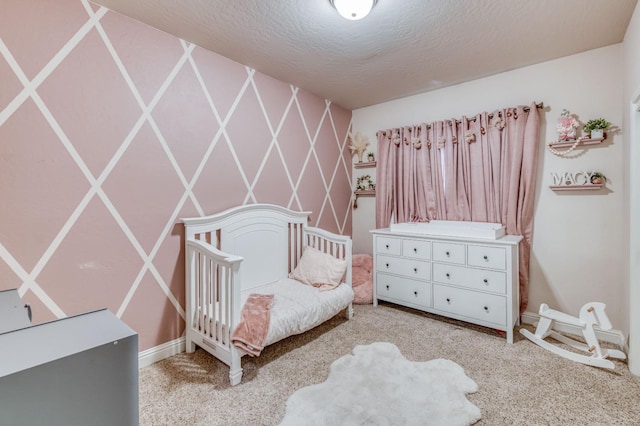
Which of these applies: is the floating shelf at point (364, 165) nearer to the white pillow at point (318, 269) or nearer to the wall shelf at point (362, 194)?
the wall shelf at point (362, 194)

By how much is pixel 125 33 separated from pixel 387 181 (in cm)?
276

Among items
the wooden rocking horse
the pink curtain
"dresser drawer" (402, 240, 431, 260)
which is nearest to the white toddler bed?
"dresser drawer" (402, 240, 431, 260)

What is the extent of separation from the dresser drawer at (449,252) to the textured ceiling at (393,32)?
1621mm

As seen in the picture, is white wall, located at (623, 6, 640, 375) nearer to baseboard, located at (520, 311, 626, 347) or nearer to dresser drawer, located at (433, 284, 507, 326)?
baseboard, located at (520, 311, 626, 347)

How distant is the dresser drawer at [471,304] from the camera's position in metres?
2.43

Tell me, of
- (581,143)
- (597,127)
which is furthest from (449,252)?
(597,127)

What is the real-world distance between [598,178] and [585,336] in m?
1.22

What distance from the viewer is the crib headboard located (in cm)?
241

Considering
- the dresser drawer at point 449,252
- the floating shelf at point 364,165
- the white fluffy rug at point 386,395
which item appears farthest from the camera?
the floating shelf at point 364,165

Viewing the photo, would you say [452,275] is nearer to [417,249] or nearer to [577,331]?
[417,249]

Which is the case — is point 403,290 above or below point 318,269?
below

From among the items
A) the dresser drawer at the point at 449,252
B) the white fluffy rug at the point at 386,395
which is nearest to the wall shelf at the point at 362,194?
the dresser drawer at the point at 449,252

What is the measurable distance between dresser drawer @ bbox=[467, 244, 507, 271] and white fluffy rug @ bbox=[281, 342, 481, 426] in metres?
0.89

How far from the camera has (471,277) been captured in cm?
257
